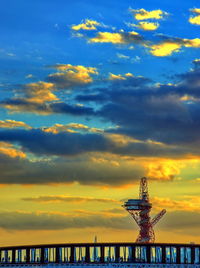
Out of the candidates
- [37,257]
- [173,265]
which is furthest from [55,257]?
[173,265]

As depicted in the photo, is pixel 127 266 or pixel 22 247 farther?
pixel 22 247

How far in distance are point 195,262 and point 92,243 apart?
70.3 ft

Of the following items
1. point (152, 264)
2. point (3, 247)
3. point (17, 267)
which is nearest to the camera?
point (152, 264)

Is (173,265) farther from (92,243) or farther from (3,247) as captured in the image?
(3,247)

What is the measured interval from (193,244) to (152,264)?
18996 millimetres

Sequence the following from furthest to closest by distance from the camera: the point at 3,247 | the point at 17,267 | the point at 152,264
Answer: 1. the point at 3,247
2. the point at 17,267
3. the point at 152,264

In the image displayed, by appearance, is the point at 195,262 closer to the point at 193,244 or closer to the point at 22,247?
the point at 193,244

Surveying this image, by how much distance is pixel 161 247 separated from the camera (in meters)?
142

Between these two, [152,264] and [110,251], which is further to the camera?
[110,251]

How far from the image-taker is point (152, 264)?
130 meters

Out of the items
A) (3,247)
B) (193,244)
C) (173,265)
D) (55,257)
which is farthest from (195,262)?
(3,247)

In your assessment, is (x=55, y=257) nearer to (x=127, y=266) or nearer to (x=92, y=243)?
(x=92, y=243)

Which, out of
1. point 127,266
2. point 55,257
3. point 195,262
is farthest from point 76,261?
point 195,262

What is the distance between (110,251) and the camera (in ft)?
467
